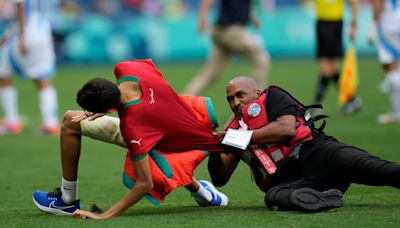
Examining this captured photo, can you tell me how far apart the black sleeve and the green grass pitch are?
0.71m

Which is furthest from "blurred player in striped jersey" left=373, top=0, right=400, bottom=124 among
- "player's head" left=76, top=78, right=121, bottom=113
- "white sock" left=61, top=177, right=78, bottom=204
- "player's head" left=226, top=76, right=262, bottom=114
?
"player's head" left=76, top=78, right=121, bottom=113

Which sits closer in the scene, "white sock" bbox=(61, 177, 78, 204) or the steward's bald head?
the steward's bald head

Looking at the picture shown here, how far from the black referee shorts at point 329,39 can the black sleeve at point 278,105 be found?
762 centimetres

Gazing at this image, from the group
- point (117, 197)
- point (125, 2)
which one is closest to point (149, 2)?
point (125, 2)

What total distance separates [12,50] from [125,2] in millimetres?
17022

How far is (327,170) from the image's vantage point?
6957 mm

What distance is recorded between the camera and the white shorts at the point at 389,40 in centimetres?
1367

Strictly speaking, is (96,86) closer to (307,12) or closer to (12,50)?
(12,50)

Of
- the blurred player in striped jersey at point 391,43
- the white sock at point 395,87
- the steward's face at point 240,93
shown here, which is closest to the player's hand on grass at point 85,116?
the steward's face at point 240,93

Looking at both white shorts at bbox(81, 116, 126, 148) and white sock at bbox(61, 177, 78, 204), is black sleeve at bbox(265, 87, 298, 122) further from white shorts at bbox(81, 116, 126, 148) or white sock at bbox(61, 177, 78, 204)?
white sock at bbox(61, 177, 78, 204)

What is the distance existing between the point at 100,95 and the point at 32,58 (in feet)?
23.4

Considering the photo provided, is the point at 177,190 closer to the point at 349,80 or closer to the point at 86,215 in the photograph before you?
the point at 86,215

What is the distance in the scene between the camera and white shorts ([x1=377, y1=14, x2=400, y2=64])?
538 inches

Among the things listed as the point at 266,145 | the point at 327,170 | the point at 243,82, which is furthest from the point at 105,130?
the point at 327,170
